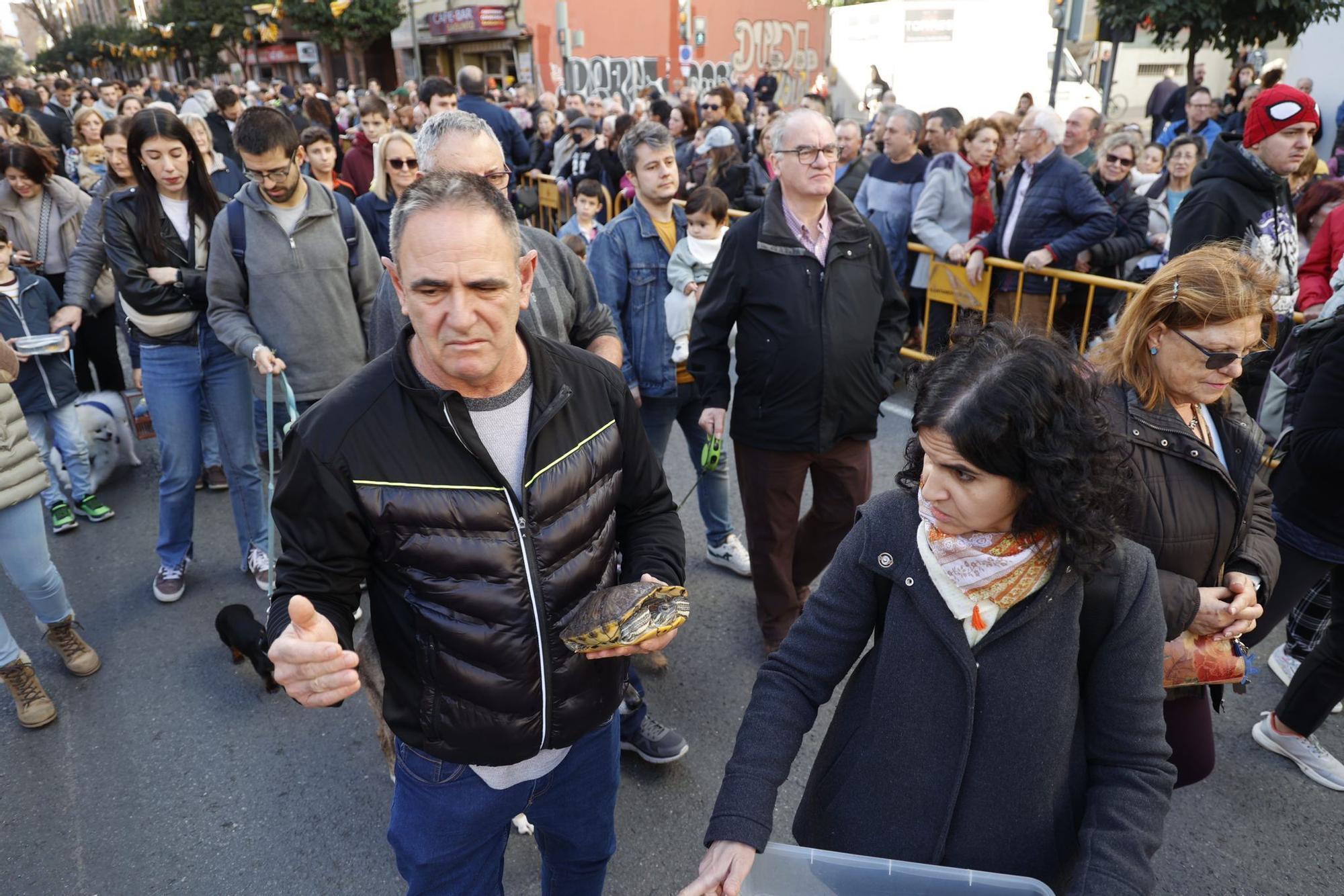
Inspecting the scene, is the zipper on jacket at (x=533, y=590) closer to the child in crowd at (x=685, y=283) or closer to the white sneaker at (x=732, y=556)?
the child in crowd at (x=685, y=283)

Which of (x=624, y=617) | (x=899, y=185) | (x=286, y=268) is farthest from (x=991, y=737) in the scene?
(x=899, y=185)

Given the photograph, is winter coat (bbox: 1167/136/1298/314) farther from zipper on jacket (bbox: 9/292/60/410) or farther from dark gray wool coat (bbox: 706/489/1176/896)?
zipper on jacket (bbox: 9/292/60/410)

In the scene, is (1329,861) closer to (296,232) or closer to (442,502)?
(442,502)

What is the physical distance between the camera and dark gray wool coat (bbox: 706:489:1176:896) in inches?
62.0

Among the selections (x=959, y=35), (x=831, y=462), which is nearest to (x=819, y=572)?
(x=831, y=462)

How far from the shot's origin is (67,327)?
193 inches

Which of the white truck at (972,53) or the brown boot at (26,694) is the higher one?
the white truck at (972,53)

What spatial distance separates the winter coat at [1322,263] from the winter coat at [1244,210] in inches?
8.1

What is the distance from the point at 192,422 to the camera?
433 centimetres

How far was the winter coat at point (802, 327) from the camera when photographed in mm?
3455

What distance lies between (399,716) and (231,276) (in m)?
2.57

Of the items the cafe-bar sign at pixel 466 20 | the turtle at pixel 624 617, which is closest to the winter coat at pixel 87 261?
the turtle at pixel 624 617

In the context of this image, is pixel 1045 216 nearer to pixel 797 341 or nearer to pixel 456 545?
pixel 797 341

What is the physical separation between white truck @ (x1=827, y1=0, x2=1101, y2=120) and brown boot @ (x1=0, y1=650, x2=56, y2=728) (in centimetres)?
1959
